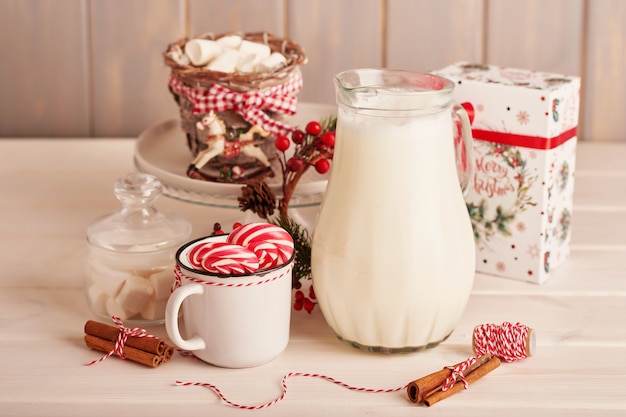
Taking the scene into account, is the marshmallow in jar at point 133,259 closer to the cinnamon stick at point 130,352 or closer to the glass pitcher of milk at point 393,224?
the cinnamon stick at point 130,352

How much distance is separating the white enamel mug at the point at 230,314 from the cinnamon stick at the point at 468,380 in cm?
15

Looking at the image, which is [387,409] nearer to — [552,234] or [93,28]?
[552,234]

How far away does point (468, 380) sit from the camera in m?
0.78

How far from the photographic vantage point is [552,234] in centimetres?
103

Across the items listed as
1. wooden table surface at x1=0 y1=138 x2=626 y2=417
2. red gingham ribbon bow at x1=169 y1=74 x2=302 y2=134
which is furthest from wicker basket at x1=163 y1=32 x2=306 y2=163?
wooden table surface at x1=0 y1=138 x2=626 y2=417

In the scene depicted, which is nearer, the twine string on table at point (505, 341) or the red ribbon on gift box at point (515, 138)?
the twine string on table at point (505, 341)

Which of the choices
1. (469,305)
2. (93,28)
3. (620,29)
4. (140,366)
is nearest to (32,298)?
(140,366)

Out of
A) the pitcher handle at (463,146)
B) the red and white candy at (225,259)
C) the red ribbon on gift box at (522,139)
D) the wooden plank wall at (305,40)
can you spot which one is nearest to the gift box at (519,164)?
the red ribbon on gift box at (522,139)

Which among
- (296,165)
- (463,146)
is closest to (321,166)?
(296,165)

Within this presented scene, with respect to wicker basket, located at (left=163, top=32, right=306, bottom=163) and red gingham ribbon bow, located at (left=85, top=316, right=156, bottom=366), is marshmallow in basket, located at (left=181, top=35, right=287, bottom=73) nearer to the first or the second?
wicker basket, located at (left=163, top=32, right=306, bottom=163)

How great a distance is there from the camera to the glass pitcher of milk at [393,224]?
784 mm

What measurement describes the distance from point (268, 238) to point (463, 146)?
215 mm

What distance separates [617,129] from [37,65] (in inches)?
41.3

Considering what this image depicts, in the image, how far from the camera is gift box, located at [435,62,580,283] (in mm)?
977
